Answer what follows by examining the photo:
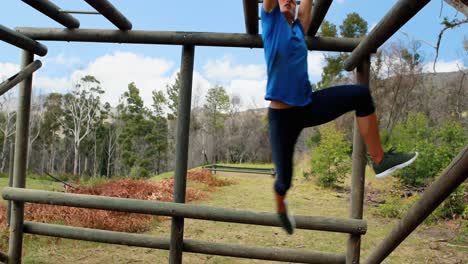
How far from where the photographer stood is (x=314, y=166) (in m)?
12.3

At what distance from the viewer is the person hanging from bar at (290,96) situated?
194 centimetres

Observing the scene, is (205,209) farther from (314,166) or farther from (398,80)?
(398,80)

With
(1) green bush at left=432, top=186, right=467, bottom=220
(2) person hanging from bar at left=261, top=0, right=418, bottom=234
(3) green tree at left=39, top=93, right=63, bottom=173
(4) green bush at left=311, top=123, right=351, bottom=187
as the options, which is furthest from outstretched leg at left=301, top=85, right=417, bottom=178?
(3) green tree at left=39, top=93, right=63, bottom=173

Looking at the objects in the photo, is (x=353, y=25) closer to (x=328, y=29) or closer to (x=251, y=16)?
(x=328, y=29)

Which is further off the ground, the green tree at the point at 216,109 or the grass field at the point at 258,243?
the green tree at the point at 216,109

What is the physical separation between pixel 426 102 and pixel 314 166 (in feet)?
41.6

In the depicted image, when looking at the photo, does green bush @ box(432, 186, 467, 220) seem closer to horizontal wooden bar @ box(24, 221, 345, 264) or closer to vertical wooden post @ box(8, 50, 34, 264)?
horizontal wooden bar @ box(24, 221, 345, 264)

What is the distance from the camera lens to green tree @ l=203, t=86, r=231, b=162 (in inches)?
1175

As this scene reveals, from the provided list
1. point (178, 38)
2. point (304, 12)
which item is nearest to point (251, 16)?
point (304, 12)

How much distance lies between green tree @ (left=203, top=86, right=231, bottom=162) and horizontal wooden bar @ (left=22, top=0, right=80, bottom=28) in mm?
26210

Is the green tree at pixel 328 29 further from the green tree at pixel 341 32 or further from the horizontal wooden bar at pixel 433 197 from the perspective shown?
the horizontal wooden bar at pixel 433 197

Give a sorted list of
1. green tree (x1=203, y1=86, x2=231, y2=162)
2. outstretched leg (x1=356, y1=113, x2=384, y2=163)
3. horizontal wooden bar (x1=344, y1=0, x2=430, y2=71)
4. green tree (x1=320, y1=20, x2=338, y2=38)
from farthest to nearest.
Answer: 1. green tree (x1=203, y1=86, x2=231, y2=162)
2. green tree (x1=320, y1=20, x2=338, y2=38)
3. outstretched leg (x1=356, y1=113, x2=384, y2=163)
4. horizontal wooden bar (x1=344, y1=0, x2=430, y2=71)

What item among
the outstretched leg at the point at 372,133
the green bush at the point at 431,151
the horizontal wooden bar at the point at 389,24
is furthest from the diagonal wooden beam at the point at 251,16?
the green bush at the point at 431,151

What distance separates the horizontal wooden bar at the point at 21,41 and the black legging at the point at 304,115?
251cm
